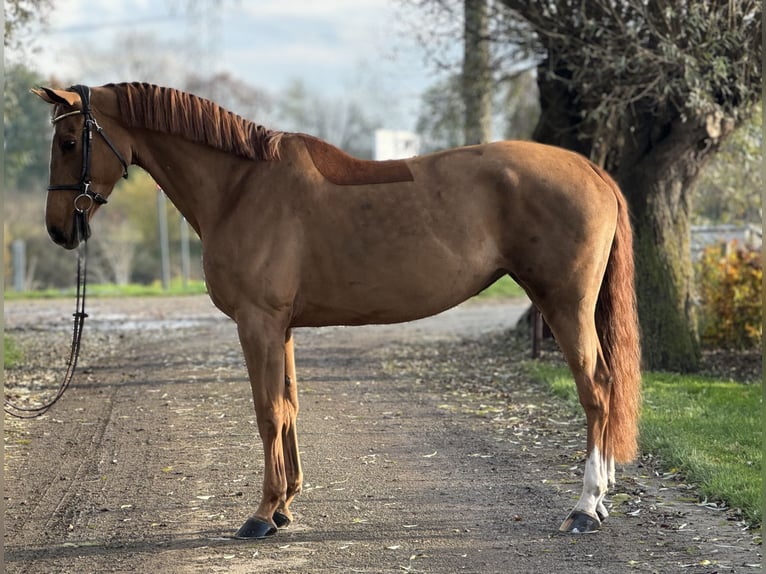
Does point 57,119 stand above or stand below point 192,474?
above

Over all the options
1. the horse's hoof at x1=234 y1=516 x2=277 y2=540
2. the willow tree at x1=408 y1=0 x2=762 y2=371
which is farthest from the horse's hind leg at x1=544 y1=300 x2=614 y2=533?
the willow tree at x1=408 y1=0 x2=762 y2=371

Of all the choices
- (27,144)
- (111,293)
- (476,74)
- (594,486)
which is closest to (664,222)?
(476,74)

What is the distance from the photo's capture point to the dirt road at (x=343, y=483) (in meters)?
4.16

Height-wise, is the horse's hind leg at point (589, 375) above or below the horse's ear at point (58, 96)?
below

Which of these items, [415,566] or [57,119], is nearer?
[415,566]

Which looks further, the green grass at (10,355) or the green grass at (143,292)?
the green grass at (143,292)

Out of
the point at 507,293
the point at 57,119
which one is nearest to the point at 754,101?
the point at 57,119

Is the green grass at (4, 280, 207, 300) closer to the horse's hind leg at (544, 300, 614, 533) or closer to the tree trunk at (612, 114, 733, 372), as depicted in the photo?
the tree trunk at (612, 114, 733, 372)

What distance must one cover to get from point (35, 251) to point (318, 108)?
81.1 ft

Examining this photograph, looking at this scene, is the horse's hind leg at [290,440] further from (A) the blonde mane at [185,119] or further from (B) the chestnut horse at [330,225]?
(A) the blonde mane at [185,119]

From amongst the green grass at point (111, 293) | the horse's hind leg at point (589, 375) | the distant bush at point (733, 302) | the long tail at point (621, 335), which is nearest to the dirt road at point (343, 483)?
the horse's hind leg at point (589, 375)

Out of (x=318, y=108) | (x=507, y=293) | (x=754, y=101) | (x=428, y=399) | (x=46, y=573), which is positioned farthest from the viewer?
(x=318, y=108)

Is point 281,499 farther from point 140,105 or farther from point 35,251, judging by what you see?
point 35,251

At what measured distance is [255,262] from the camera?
4.48m
